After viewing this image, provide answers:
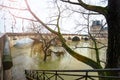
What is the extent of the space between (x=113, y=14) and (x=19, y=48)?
35332 millimetres

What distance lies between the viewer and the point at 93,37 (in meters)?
13.3

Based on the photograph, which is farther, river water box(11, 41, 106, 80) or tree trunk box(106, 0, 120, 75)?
river water box(11, 41, 106, 80)

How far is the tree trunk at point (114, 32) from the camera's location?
6.17 m

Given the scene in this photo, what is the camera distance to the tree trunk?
6172mm

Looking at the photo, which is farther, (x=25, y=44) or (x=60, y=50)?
(x=25, y=44)

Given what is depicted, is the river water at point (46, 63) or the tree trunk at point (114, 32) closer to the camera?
the tree trunk at point (114, 32)

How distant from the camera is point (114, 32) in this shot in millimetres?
6277

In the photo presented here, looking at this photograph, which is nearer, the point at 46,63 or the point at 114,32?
the point at 114,32

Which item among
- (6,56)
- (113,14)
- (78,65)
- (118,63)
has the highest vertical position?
(113,14)

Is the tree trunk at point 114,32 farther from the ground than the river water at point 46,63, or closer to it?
farther from the ground

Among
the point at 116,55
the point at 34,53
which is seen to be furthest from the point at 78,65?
the point at 116,55

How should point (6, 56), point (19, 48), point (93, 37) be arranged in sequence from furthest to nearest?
point (19, 48), point (6, 56), point (93, 37)

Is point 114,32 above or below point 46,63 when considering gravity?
above

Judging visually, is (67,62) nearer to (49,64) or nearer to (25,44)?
(49,64)
